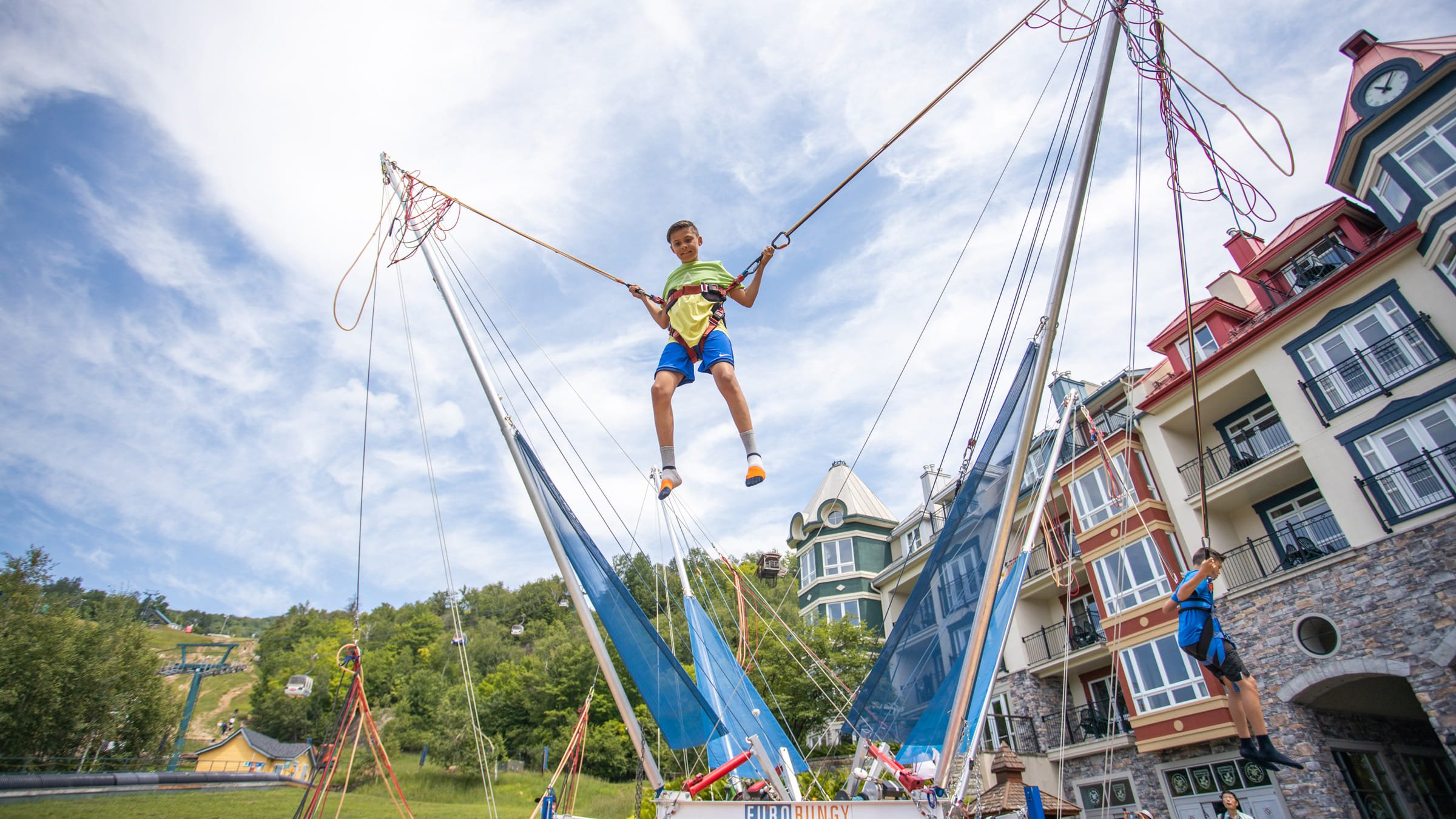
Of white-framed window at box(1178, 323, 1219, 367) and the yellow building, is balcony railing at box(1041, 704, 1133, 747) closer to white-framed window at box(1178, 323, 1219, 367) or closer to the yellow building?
white-framed window at box(1178, 323, 1219, 367)

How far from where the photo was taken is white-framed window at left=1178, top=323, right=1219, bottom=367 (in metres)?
16.5

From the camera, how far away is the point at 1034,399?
4770mm

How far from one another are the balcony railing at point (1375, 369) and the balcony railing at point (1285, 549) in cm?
208

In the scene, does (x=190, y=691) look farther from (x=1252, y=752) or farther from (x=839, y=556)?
→ (x=1252, y=752)

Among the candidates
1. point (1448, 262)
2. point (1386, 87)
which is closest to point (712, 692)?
point (1448, 262)

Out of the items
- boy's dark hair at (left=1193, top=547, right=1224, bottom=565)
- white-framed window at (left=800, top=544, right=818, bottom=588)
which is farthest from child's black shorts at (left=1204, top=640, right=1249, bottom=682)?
white-framed window at (left=800, top=544, right=818, bottom=588)

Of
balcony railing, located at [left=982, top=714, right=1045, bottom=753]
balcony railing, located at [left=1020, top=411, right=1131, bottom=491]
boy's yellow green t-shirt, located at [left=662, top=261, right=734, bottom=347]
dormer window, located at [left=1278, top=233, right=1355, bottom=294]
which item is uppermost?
dormer window, located at [left=1278, top=233, right=1355, bottom=294]

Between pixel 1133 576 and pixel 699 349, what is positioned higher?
pixel 1133 576

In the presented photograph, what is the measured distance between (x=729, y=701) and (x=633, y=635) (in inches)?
95.9

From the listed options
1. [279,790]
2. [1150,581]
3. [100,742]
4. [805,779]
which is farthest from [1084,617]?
[100,742]

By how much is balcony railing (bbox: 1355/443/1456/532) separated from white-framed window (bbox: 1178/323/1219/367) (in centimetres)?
465

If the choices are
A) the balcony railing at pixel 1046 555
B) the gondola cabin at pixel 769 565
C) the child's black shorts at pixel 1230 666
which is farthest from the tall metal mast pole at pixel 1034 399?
the gondola cabin at pixel 769 565

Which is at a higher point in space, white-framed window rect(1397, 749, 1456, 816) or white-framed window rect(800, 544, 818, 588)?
white-framed window rect(800, 544, 818, 588)

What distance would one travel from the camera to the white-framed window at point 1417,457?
458 inches
